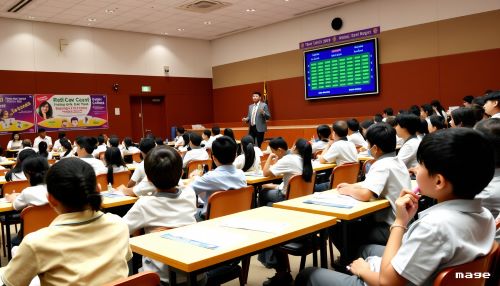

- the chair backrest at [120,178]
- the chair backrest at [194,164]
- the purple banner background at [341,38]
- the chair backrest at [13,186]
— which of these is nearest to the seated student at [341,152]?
the chair backrest at [194,164]

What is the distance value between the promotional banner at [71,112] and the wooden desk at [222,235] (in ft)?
35.6

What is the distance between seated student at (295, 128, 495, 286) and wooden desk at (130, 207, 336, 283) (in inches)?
22.9

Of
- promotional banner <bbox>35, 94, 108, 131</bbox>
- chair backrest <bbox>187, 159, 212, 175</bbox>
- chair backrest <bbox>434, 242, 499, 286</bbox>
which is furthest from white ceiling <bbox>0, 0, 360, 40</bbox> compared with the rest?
chair backrest <bbox>434, 242, 499, 286</bbox>

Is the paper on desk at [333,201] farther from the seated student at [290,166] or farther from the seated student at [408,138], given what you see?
the seated student at [408,138]

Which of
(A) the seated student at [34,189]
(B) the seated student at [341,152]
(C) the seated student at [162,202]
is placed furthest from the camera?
(B) the seated student at [341,152]

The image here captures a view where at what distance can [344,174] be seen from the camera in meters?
4.30

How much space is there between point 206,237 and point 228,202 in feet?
3.36

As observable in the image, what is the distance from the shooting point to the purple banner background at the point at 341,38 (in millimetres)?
10617

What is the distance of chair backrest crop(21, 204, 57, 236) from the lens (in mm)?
3139

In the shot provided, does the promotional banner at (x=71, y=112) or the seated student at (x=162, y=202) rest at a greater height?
the promotional banner at (x=71, y=112)

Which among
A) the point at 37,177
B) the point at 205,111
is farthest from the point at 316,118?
the point at 37,177

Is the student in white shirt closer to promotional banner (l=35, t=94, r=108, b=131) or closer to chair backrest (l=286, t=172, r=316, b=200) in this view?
promotional banner (l=35, t=94, r=108, b=131)

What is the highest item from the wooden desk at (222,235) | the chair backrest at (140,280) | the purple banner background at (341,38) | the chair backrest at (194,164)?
the purple banner background at (341,38)

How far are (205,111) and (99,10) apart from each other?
546cm
